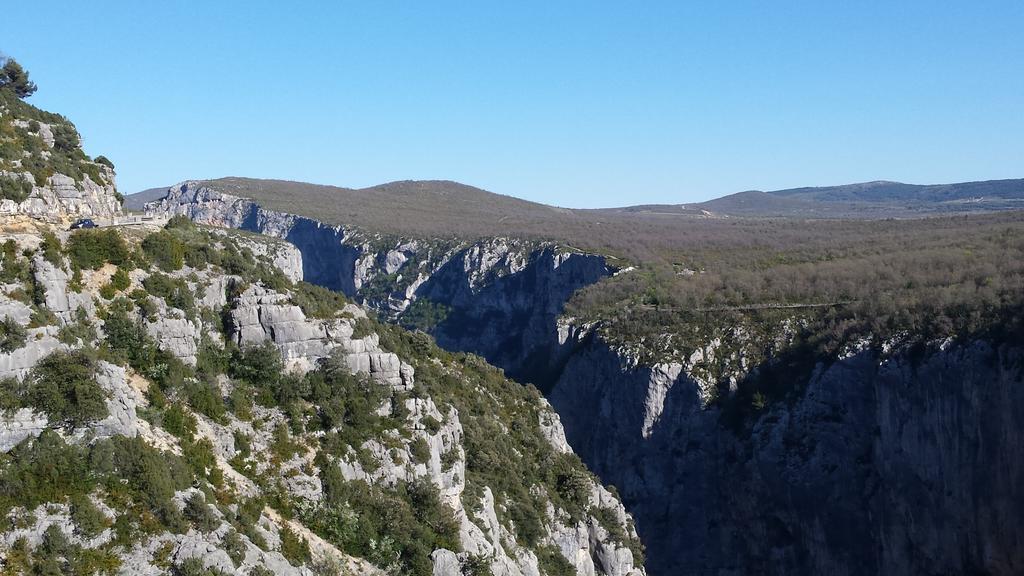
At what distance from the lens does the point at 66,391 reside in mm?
29188

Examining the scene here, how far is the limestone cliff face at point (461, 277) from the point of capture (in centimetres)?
13788

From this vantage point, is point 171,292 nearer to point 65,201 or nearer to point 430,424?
point 65,201

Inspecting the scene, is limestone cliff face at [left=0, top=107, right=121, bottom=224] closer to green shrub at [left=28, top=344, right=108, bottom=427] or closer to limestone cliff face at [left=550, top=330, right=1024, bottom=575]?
green shrub at [left=28, top=344, right=108, bottom=427]

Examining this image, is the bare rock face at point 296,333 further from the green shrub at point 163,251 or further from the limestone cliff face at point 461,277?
the limestone cliff face at point 461,277

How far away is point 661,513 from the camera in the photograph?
7831 cm

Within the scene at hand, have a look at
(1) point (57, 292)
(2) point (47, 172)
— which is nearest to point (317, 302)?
(1) point (57, 292)

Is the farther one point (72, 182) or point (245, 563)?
point (72, 182)

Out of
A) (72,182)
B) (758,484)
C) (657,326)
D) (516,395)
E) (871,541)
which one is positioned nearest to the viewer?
(72,182)

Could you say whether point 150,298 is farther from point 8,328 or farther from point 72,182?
point 72,182

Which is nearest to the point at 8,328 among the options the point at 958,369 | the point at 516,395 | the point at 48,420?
the point at 48,420

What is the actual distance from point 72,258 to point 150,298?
308 centimetres

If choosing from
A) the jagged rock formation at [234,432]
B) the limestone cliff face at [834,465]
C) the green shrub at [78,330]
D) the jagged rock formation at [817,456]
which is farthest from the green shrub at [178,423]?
the jagged rock formation at [817,456]

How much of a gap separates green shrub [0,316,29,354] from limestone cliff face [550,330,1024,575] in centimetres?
5573

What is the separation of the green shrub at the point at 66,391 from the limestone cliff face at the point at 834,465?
54.0 meters
